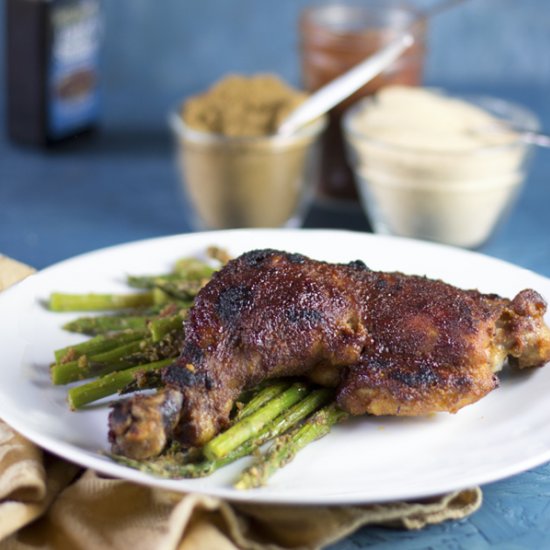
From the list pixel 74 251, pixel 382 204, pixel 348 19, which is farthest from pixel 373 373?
pixel 348 19

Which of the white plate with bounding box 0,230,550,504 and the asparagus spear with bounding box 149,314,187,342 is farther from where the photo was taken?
the asparagus spear with bounding box 149,314,187,342

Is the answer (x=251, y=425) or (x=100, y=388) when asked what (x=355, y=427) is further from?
(x=100, y=388)

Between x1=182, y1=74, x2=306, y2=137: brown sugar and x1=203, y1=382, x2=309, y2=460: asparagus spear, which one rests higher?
x1=203, y1=382, x2=309, y2=460: asparagus spear

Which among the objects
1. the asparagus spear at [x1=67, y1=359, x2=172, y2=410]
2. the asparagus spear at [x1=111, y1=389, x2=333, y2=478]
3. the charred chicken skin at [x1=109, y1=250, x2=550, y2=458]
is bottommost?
the asparagus spear at [x1=67, y1=359, x2=172, y2=410]

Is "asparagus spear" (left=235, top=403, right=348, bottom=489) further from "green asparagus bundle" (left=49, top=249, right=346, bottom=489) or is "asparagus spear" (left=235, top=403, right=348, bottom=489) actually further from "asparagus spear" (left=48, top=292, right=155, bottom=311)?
"asparagus spear" (left=48, top=292, right=155, bottom=311)

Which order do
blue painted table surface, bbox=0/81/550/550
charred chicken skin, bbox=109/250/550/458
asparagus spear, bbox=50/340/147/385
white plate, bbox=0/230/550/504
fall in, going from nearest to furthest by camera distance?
white plate, bbox=0/230/550/504 < charred chicken skin, bbox=109/250/550/458 < asparagus spear, bbox=50/340/147/385 < blue painted table surface, bbox=0/81/550/550

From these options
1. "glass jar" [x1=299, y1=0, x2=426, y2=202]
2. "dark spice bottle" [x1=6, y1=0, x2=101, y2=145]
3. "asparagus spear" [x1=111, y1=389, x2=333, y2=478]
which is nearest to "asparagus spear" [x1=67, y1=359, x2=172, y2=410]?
"asparagus spear" [x1=111, y1=389, x2=333, y2=478]

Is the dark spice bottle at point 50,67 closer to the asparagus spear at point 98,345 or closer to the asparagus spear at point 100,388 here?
the asparagus spear at point 98,345

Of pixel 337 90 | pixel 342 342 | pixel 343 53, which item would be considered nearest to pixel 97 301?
pixel 342 342
